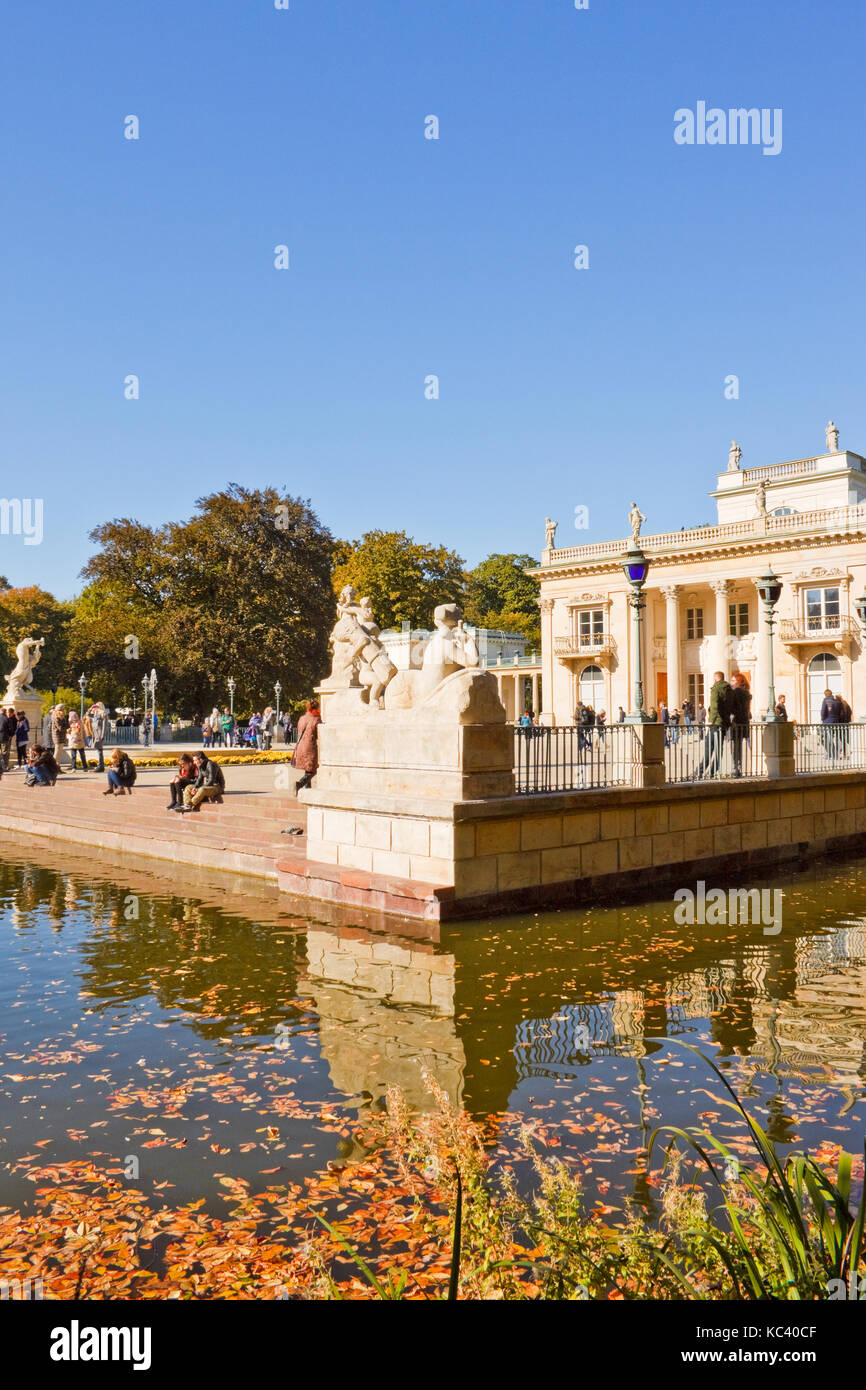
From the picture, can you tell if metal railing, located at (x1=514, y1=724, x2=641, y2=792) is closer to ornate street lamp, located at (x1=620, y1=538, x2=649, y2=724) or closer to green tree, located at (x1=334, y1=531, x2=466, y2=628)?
ornate street lamp, located at (x1=620, y1=538, x2=649, y2=724)

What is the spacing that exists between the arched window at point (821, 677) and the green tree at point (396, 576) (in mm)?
22685

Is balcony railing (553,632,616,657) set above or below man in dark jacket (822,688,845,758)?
above

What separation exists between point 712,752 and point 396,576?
1822 inches

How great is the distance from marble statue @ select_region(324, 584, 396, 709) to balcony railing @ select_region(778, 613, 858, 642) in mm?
33085

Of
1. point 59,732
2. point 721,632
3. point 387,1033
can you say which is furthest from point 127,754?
point 721,632

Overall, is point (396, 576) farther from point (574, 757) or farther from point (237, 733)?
point (574, 757)

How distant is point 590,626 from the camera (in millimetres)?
56156

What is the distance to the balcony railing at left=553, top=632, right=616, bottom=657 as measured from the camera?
54.5 m

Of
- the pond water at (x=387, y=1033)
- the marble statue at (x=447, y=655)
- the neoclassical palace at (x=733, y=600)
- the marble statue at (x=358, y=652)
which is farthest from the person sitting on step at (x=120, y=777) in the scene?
the neoclassical palace at (x=733, y=600)

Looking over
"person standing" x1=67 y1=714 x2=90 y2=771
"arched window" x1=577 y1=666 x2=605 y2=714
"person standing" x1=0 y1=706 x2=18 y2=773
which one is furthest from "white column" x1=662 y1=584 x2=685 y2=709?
"person standing" x1=0 y1=706 x2=18 y2=773

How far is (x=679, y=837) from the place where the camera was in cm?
1335

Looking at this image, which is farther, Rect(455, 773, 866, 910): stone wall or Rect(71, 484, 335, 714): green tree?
Rect(71, 484, 335, 714): green tree
